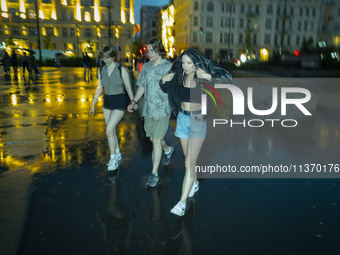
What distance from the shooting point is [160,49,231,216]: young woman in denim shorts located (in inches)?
142

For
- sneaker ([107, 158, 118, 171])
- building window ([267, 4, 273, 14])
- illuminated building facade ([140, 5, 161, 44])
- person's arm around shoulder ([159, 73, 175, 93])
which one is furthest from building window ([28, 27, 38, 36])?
person's arm around shoulder ([159, 73, 175, 93])

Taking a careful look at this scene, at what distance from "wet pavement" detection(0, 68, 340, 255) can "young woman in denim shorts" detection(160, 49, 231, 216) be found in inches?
20.9

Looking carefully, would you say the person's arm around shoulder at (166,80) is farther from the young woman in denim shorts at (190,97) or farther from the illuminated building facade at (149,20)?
the illuminated building facade at (149,20)

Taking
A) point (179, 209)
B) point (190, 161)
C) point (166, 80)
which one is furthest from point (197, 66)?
point (179, 209)

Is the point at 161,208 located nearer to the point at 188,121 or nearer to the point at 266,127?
the point at 188,121

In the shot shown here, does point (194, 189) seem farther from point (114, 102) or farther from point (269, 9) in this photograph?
point (269, 9)

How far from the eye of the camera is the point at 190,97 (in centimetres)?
368

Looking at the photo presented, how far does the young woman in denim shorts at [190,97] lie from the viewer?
361cm

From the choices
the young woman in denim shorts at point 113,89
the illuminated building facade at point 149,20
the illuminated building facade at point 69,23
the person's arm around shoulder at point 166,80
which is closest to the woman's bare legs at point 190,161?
the person's arm around shoulder at point 166,80

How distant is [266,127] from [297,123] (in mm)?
959

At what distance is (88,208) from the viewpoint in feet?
12.9

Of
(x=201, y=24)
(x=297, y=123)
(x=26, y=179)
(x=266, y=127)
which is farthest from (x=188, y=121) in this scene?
(x=201, y=24)

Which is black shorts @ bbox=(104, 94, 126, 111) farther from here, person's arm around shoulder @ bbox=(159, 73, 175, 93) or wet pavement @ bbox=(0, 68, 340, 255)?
person's arm around shoulder @ bbox=(159, 73, 175, 93)

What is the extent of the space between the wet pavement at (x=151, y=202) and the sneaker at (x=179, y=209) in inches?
2.5
